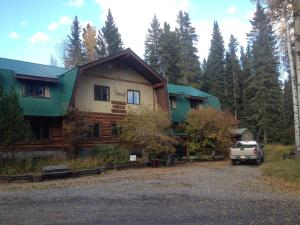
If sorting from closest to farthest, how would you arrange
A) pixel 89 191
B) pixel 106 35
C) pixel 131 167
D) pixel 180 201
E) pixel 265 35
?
pixel 180 201
pixel 89 191
pixel 131 167
pixel 265 35
pixel 106 35

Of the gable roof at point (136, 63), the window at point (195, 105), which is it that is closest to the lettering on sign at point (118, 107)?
the gable roof at point (136, 63)

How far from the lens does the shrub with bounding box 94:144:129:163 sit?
25.8 metres

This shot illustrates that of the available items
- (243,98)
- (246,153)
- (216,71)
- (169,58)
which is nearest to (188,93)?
(246,153)

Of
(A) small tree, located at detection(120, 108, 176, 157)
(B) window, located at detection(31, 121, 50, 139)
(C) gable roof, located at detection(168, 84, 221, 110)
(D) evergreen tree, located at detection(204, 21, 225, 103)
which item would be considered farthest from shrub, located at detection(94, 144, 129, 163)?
(D) evergreen tree, located at detection(204, 21, 225, 103)

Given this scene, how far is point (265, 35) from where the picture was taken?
55.4m

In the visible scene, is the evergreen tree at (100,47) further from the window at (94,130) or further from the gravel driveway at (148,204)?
the gravel driveway at (148,204)

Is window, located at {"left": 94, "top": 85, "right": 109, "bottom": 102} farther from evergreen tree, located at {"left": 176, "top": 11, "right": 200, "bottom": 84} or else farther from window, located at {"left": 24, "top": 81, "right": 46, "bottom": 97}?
evergreen tree, located at {"left": 176, "top": 11, "right": 200, "bottom": 84}

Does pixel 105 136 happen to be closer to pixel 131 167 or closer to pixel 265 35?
pixel 131 167

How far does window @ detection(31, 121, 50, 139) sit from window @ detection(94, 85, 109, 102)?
4.50 meters

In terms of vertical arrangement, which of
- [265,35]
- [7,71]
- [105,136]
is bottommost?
[105,136]

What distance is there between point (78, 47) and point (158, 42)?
46.2ft

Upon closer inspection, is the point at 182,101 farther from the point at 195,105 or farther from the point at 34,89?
the point at 34,89

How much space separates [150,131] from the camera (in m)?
26.8

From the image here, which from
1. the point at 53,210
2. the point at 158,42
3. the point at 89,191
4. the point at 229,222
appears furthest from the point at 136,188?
the point at 158,42
